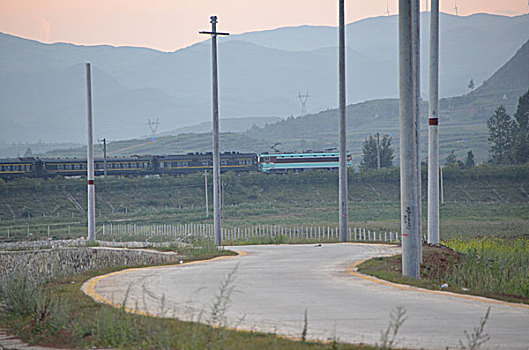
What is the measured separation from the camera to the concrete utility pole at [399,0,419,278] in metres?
15.1

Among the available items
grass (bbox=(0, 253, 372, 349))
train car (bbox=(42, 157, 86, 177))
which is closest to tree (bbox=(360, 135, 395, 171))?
train car (bbox=(42, 157, 86, 177))

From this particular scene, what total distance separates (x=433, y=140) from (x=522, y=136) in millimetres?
88889

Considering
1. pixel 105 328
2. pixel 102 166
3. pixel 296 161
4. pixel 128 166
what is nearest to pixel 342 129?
pixel 105 328

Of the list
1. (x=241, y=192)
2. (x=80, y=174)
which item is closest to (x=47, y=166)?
(x=80, y=174)

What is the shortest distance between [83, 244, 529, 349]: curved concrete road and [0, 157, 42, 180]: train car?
63044 mm

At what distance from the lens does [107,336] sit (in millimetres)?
9992

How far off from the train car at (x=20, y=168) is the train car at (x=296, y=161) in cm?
2845

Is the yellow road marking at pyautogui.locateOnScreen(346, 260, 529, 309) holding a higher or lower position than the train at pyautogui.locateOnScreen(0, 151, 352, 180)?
lower

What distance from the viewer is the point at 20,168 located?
78.8 metres

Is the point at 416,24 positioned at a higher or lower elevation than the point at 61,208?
higher

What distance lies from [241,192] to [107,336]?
70134 millimetres

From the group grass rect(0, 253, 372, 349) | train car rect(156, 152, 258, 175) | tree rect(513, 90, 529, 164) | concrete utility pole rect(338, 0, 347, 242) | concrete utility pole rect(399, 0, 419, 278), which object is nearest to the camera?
grass rect(0, 253, 372, 349)

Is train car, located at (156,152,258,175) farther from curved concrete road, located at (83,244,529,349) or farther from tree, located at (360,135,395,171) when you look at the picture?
curved concrete road, located at (83,244,529,349)

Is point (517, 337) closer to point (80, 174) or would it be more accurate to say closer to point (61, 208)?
point (61, 208)
